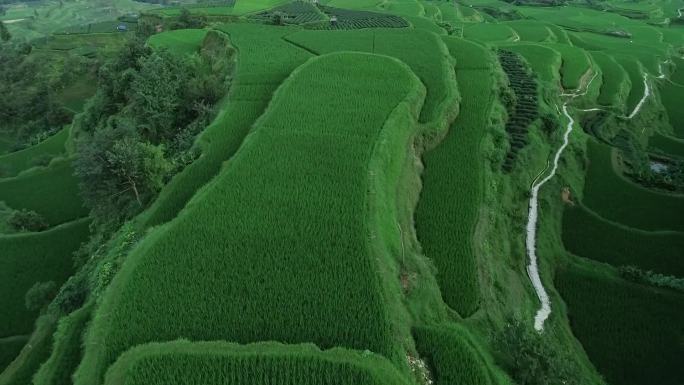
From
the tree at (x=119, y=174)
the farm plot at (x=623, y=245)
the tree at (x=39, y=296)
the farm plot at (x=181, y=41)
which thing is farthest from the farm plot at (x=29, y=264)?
the farm plot at (x=623, y=245)

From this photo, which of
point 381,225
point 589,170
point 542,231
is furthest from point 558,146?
point 381,225

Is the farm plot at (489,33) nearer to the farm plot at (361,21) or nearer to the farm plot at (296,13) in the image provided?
the farm plot at (361,21)

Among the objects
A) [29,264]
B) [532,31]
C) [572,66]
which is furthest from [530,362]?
[532,31]

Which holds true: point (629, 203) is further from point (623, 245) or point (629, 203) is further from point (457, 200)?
point (457, 200)

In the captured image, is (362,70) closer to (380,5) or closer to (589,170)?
(589,170)

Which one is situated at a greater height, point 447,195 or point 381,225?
point 381,225

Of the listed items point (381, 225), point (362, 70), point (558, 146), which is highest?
point (362, 70)

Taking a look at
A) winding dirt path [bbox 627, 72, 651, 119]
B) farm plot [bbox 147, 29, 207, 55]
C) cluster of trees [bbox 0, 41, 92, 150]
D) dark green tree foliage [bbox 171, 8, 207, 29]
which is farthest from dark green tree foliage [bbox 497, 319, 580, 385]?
dark green tree foliage [bbox 171, 8, 207, 29]
